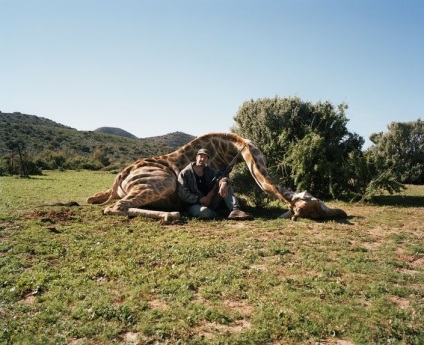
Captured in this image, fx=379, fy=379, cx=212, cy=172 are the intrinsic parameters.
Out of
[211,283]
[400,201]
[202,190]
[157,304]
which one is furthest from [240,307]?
[400,201]

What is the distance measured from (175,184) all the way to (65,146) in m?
48.6

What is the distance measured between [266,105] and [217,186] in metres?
7.20

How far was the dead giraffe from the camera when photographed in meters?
8.92

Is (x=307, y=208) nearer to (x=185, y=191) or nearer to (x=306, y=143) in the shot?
(x=185, y=191)

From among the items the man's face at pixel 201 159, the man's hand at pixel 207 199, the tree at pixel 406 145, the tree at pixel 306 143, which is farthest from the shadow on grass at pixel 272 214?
the tree at pixel 406 145

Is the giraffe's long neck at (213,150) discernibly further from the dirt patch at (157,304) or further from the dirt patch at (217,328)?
the dirt patch at (217,328)

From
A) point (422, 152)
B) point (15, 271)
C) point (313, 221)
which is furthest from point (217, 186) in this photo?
point (422, 152)

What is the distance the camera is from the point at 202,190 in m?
9.73

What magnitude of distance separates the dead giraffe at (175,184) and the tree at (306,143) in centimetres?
375

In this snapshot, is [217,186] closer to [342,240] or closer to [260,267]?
[342,240]

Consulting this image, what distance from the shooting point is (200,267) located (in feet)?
18.1

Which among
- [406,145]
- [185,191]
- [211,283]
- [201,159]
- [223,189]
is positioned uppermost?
[406,145]

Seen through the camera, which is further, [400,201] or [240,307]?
[400,201]

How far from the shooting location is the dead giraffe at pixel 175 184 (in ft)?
29.3
